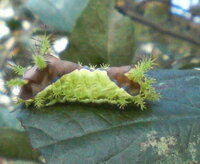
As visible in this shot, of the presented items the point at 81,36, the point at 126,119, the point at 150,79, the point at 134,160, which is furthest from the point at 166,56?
the point at 134,160

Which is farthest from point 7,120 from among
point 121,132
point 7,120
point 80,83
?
point 121,132

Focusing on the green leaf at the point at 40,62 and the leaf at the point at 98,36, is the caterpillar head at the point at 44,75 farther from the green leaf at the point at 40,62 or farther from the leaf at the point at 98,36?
the leaf at the point at 98,36

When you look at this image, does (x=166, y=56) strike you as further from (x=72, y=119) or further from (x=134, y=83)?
(x=72, y=119)

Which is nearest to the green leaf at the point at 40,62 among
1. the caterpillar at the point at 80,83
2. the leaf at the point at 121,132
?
the caterpillar at the point at 80,83

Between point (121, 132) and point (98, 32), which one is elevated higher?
point (98, 32)

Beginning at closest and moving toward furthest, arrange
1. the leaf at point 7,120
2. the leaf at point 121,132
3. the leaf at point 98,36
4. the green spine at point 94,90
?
1. the leaf at point 121,132
2. the green spine at point 94,90
3. the leaf at point 98,36
4. the leaf at point 7,120

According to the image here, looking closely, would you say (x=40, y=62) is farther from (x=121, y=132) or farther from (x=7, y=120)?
(x=7, y=120)
